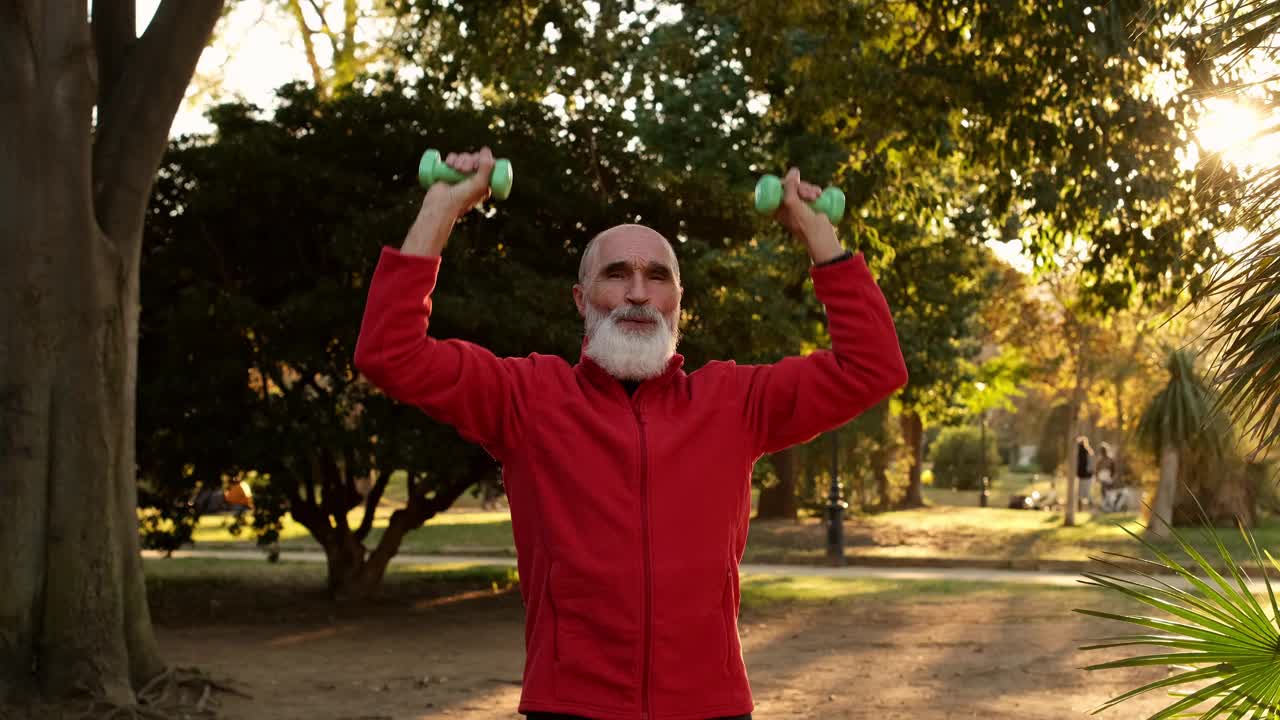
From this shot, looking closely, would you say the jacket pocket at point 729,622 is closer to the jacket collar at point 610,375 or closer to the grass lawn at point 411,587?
the jacket collar at point 610,375

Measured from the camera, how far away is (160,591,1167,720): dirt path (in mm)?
9734

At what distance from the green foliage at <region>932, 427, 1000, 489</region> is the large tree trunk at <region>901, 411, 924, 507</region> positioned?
11.4 m

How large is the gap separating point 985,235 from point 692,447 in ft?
66.1

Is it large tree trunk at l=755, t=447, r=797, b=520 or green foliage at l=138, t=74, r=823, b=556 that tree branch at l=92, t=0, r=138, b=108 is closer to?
green foliage at l=138, t=74, r=823, b=556

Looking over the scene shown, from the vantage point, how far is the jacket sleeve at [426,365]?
131 inches

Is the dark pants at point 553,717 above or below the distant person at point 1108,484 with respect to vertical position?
below

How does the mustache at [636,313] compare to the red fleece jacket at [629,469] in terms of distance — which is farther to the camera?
the mustache at [636,313]

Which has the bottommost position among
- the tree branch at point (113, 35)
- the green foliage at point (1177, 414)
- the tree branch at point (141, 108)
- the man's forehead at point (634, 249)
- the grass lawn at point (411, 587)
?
the grass lawn at point (411, 587)

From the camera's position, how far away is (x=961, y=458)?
50.5 meters

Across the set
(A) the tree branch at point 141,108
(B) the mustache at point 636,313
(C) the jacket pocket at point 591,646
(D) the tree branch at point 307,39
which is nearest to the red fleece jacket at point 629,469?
(C) the jacket pocket at point 591,646

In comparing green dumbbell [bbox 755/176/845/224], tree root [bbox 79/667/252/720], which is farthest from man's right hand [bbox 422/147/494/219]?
tree root [bbox 79/667/252/720]

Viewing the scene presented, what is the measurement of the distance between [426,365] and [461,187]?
45 centimetres

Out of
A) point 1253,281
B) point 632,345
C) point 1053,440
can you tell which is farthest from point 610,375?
point 1053,440

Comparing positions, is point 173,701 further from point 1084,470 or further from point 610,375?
point 1084,470
